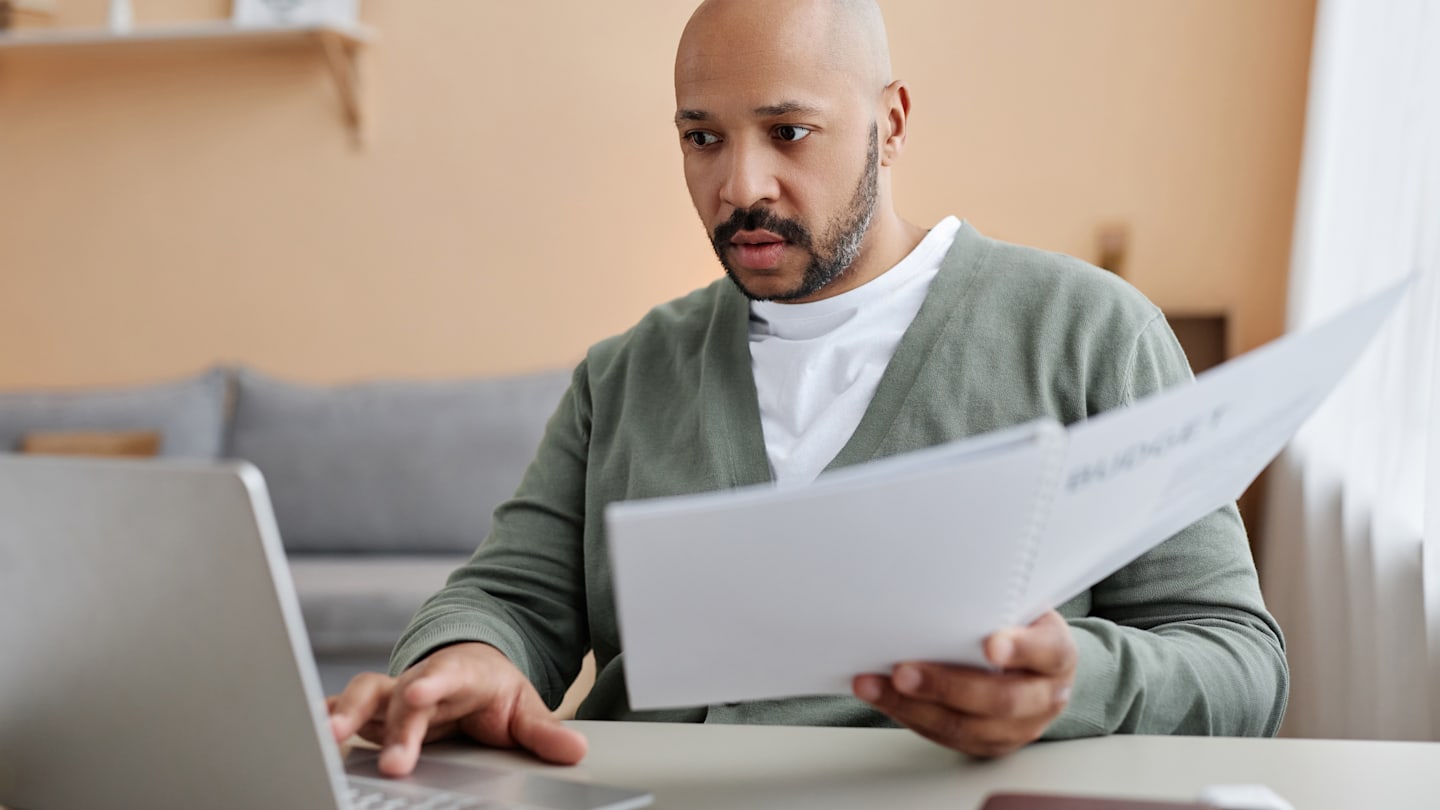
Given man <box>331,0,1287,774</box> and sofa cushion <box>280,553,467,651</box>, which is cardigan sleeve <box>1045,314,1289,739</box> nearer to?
man <box>331,0,1287,774</box>

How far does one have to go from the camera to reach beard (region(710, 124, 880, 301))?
3.89ft

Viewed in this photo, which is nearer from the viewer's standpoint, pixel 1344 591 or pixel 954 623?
pixel 954 623

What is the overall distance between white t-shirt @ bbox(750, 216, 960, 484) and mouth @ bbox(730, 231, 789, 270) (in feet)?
0.31

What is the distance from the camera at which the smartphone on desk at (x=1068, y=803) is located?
650 mm

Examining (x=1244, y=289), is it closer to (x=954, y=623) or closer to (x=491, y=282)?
(x=491, y=282)

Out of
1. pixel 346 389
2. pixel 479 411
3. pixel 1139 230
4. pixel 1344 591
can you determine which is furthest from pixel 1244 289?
pixel 346 389

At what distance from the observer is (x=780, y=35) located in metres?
1.20

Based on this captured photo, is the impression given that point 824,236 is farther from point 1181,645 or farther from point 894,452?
point 1181,645

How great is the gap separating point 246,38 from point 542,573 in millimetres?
2675

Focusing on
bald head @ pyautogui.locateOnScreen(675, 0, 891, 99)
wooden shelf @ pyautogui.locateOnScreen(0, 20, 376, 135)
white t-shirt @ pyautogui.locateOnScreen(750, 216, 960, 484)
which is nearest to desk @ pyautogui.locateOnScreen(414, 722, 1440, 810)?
white t-shirt @ pyautogui.locateOnScreen(750, 216, 960, 484)

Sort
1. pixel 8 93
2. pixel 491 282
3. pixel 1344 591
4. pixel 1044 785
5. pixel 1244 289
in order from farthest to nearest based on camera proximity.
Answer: pixel 8 93, pixel 491 282, pixel 1244 289, pixel 1344 591, pixel 1044 785

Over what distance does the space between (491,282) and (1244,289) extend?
1710mm

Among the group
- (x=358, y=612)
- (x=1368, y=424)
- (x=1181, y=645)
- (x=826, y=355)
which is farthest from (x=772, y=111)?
(x=358, y=612)

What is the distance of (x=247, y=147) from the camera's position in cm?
350
